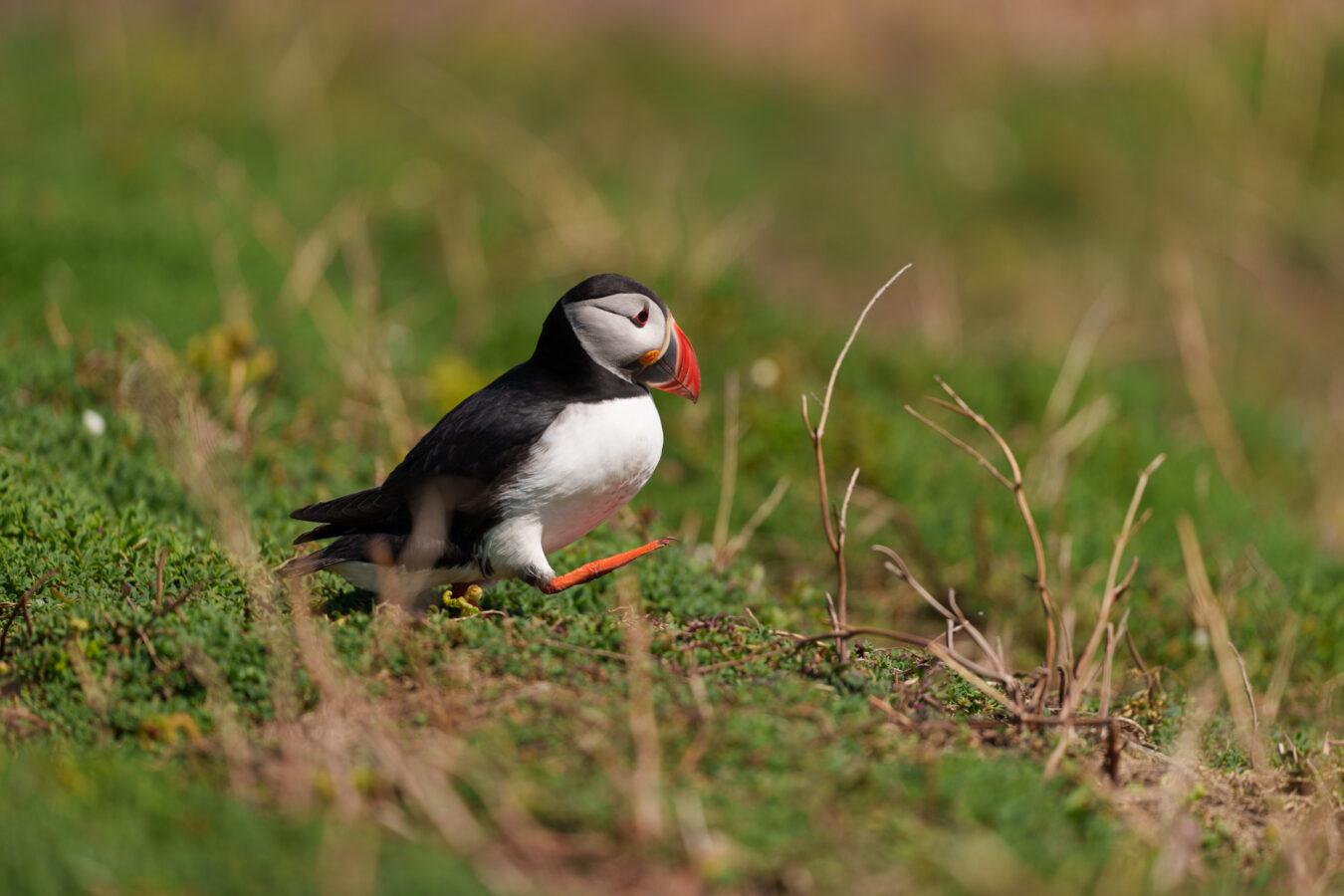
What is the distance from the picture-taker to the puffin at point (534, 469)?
12.4 ft

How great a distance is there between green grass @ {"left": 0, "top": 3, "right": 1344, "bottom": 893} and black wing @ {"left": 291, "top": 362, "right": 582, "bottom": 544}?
28cm

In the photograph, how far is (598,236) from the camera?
8.42m

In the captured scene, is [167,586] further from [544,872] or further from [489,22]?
[489,22]

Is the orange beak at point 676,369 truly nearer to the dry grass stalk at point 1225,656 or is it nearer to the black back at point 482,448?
the black back at point 482,448

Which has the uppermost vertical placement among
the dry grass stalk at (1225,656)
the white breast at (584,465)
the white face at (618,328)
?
the white face at (618,328)

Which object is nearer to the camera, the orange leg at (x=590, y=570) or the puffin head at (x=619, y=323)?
the orange leg at (x=590, y=570)

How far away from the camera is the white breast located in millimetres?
3742

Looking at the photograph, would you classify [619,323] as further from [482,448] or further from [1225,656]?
[1225,656]

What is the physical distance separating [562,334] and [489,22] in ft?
33.0

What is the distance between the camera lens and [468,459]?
3.86m

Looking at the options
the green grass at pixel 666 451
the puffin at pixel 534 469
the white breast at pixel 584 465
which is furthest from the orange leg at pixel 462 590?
the white breast at pixel 584 465

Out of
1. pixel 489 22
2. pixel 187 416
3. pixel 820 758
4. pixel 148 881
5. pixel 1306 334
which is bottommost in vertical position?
pixel 1306 334

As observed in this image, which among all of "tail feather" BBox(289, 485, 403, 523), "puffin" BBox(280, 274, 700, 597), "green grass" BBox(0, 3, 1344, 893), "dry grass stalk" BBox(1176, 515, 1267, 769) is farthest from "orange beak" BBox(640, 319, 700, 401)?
"dry grass stalk" BBox(1176, 515, 1267, 769)

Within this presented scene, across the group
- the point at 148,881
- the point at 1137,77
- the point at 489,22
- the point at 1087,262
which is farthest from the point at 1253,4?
the point at 148,881
